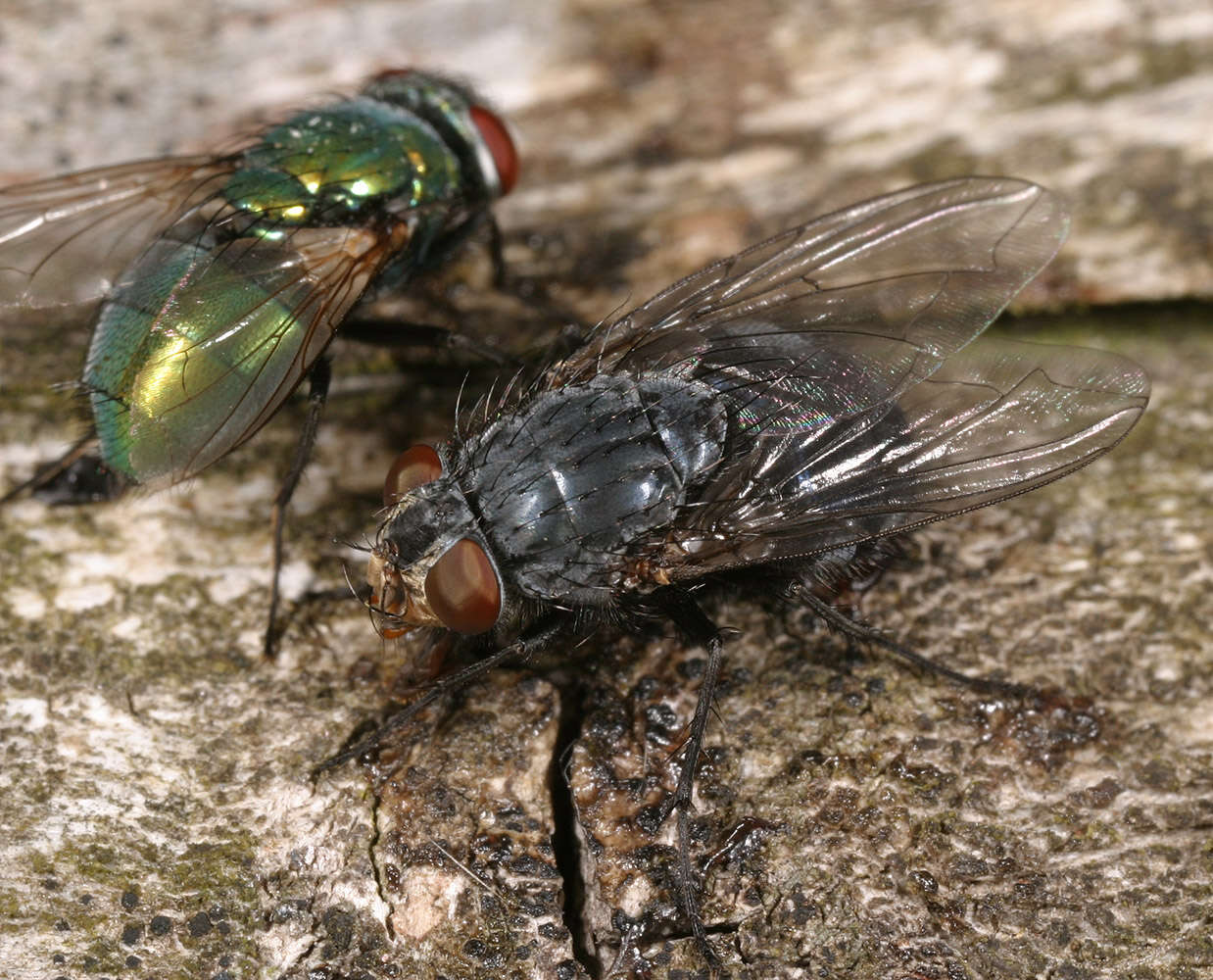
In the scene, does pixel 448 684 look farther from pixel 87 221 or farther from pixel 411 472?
pixel 87 221

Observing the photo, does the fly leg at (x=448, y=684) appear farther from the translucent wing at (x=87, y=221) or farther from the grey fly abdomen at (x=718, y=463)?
the translucent wing at (x=87, y=221)

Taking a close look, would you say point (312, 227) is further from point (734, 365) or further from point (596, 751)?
point (596, 751)

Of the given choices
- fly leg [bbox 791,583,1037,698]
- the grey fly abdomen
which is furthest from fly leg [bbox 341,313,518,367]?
fly leg [bbox 791,583,1037,698]

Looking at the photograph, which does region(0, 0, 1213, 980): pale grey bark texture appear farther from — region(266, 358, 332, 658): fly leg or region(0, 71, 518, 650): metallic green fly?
region(0, 71, 518, 650): metallic green fly

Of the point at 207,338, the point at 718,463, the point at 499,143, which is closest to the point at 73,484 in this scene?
the point at 207,338

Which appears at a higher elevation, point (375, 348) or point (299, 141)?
point (299, 141)

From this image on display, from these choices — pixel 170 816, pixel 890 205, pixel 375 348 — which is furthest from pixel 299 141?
pixel 170 816
